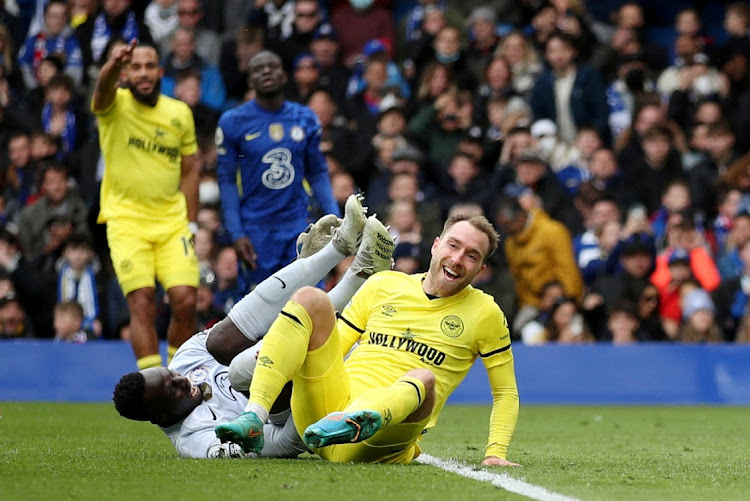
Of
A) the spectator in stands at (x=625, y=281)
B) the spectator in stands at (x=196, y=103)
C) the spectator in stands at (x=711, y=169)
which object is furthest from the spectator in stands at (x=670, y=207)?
the spectator in stands at (x=196, y=103)

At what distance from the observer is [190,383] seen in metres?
6.74

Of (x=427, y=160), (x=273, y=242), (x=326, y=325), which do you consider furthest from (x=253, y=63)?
(x=427, y=160)

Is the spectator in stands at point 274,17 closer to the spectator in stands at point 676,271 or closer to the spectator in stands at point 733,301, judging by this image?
the spectator in stands at point 676,271

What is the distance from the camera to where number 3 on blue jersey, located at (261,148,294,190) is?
406 inches

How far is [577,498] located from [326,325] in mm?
1521

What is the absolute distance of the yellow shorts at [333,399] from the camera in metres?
6.20

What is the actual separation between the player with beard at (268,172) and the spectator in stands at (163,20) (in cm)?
753

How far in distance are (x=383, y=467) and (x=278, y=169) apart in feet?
14.7

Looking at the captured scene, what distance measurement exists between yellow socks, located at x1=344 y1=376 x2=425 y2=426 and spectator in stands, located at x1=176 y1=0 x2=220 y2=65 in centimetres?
1173

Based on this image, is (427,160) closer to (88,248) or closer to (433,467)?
(88,248)

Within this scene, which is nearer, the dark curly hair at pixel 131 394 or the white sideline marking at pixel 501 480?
the white sideline marking at pixel 501 480

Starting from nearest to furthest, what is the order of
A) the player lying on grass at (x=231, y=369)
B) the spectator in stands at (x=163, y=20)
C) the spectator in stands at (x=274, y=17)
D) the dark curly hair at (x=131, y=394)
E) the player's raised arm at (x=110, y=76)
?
the dark curly hair at (x=131, y=394)
the player lying on grass at (x=231, y=369)
the player's raised arm at (x=110, y=76)
the spectator in stands at (x=274, y=17)
the spectator in stands at (x=163, y=20)

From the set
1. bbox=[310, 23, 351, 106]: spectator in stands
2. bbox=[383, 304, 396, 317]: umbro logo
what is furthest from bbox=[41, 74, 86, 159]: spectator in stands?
bbox=[383, 304, 396, 317]: umbro logo

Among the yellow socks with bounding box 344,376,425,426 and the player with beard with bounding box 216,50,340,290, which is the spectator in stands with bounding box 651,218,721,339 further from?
the yellow socks with bounding box 344,376,425,426
